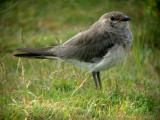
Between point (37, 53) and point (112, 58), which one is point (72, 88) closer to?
point (112, 58)

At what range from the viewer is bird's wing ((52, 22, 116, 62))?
4.54 m

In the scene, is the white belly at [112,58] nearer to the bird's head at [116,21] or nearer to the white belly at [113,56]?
the white belly at [113,56]

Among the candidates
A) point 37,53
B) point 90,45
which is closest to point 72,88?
point 90,45

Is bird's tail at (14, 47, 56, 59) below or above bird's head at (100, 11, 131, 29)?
below

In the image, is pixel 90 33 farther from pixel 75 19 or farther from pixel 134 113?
pixel 75 19

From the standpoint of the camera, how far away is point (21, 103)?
3.76 m

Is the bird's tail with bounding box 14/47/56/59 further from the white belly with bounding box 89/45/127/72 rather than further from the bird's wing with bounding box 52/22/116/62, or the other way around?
the white belly with bounding box 89/45/127/72

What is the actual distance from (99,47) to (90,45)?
0.17 m

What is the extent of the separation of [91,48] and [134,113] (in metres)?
1.33

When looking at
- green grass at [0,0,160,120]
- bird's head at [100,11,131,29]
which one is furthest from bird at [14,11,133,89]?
green grass at [0,0,160,120]

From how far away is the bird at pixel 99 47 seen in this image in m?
4.46

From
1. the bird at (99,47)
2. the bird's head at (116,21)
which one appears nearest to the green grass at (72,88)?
Result: the bird at (99,47)

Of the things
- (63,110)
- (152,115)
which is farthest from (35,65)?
(152,115)

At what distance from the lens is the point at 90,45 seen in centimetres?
471
